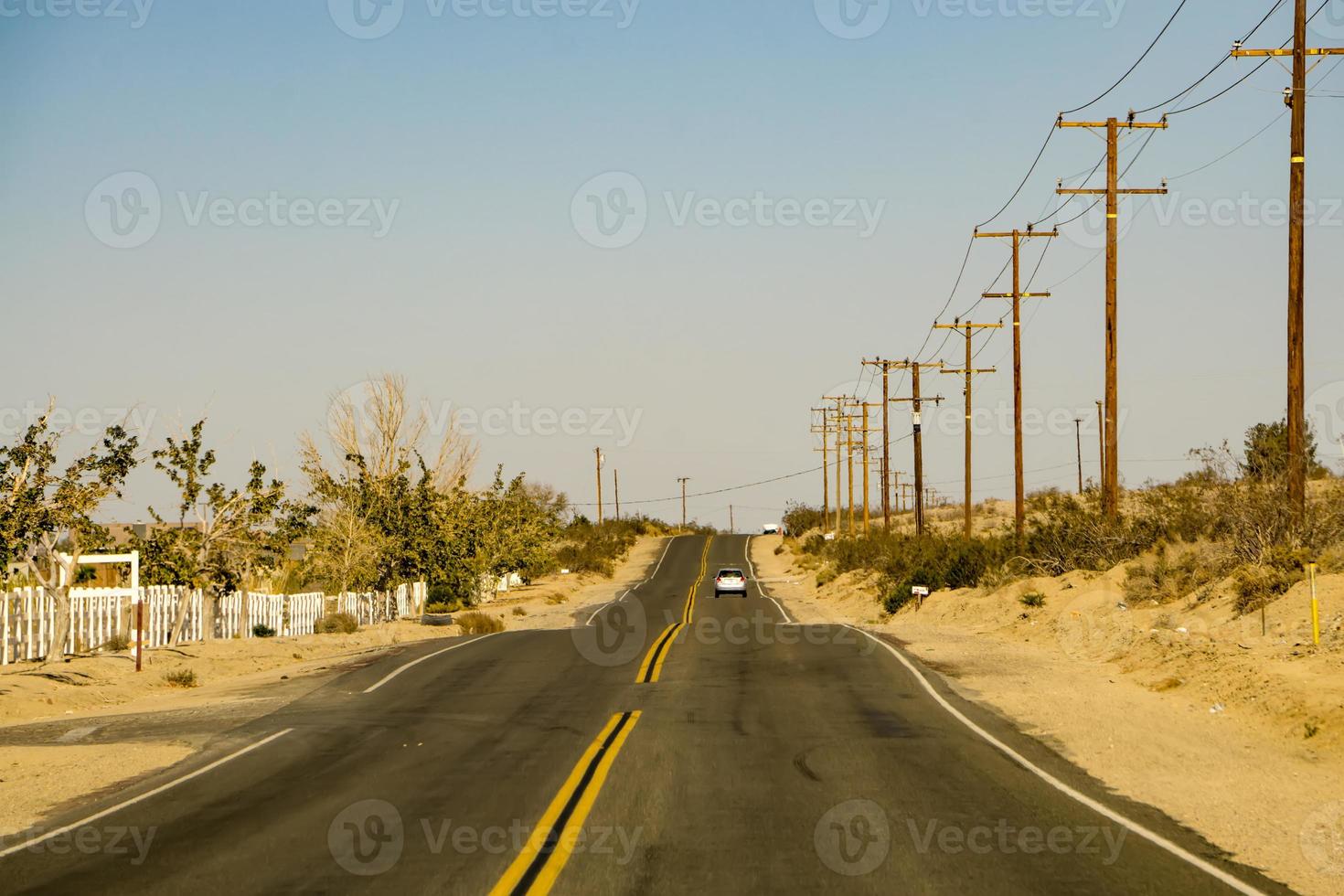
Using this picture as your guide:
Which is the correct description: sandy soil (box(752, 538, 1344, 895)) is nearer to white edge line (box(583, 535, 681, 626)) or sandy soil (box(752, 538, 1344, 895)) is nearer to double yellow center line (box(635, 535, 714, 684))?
double yellow center line (box(635, 535, 714, 684))

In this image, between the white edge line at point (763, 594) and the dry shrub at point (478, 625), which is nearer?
the dry shrub at point (478, 625)

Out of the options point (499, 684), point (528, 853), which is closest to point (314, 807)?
point (528, 853)

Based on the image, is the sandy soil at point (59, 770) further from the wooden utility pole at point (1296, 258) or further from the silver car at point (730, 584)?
the silver car at point (730, 584)

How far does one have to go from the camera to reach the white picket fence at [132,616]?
26.5 metres

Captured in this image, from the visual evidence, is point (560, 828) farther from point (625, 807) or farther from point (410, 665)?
point (410, 665)

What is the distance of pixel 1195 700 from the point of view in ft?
63.3

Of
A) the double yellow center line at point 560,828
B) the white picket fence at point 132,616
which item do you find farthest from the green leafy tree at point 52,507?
the double yellow center line at point 560,828

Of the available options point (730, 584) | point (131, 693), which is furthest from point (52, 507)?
point (730, 584)

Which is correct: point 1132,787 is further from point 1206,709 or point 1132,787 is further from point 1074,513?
point 1074,513

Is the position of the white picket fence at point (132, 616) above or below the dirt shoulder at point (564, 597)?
above

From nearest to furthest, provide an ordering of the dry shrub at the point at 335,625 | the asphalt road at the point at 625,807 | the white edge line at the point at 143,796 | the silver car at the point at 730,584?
the asphalt road at the point at 625,807 → the white edge line at the point at 143,796 → the dry shrub at the point at 335,625 → the silver car at the point at 730,584

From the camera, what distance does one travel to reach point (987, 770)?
13.8 m

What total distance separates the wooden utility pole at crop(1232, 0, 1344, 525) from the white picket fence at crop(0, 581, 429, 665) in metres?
24.6

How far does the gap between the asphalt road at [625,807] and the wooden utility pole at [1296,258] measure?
8.64 meters
